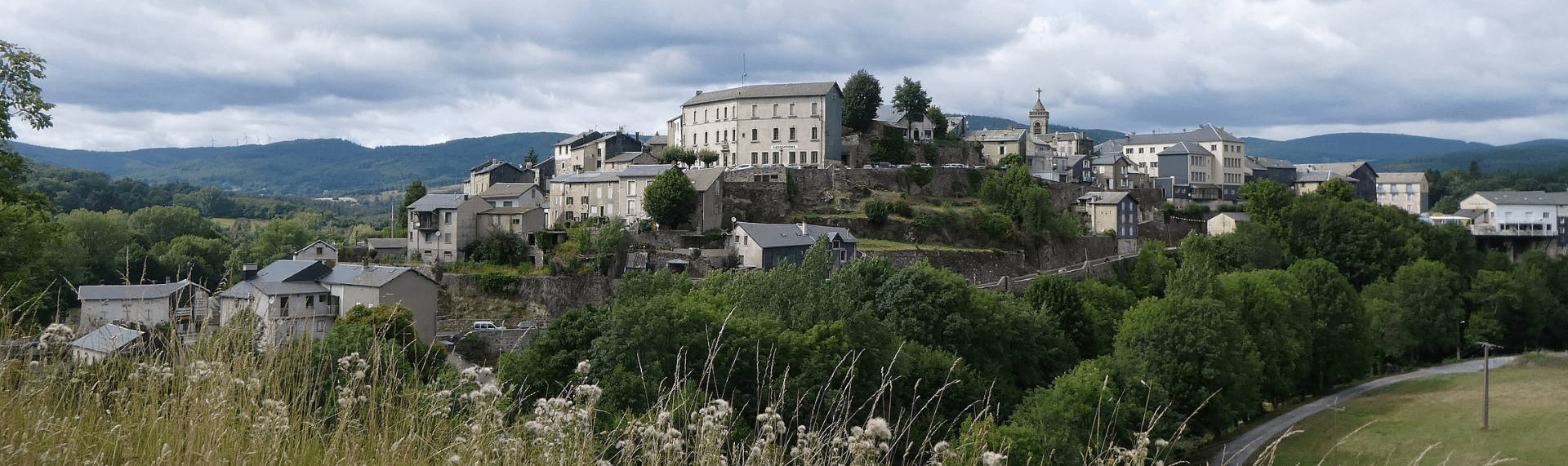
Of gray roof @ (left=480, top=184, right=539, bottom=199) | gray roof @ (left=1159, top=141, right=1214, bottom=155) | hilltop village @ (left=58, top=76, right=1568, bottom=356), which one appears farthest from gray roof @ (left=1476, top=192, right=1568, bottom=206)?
gray roof @ (left=480, top=184, right=539, bottom=199)

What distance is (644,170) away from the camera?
54562 mm

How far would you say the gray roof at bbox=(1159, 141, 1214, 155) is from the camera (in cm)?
9056

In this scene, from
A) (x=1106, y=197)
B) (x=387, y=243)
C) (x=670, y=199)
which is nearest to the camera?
(x=670, y=199)

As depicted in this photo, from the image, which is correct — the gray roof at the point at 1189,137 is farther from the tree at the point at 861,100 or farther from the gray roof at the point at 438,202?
the gray roof at the point at 438,202

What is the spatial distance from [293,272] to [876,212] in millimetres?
27994

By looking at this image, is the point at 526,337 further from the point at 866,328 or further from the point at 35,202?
the point at 35,202

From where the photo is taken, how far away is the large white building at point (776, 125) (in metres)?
65.6

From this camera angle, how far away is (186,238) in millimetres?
65562

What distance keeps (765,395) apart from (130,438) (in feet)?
63.9

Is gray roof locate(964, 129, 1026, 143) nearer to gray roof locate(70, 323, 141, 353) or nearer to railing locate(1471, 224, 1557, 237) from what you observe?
railing locate(1471, 224, 1557, 237)

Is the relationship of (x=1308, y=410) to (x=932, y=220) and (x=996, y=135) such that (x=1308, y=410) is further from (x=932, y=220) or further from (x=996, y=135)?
(x=996, y=135)

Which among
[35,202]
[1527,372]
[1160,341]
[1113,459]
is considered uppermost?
[35,202]

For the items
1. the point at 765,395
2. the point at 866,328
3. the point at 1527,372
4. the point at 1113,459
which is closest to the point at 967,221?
the point at 1527,372

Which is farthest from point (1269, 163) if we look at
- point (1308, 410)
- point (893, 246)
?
point (1308, 410)
